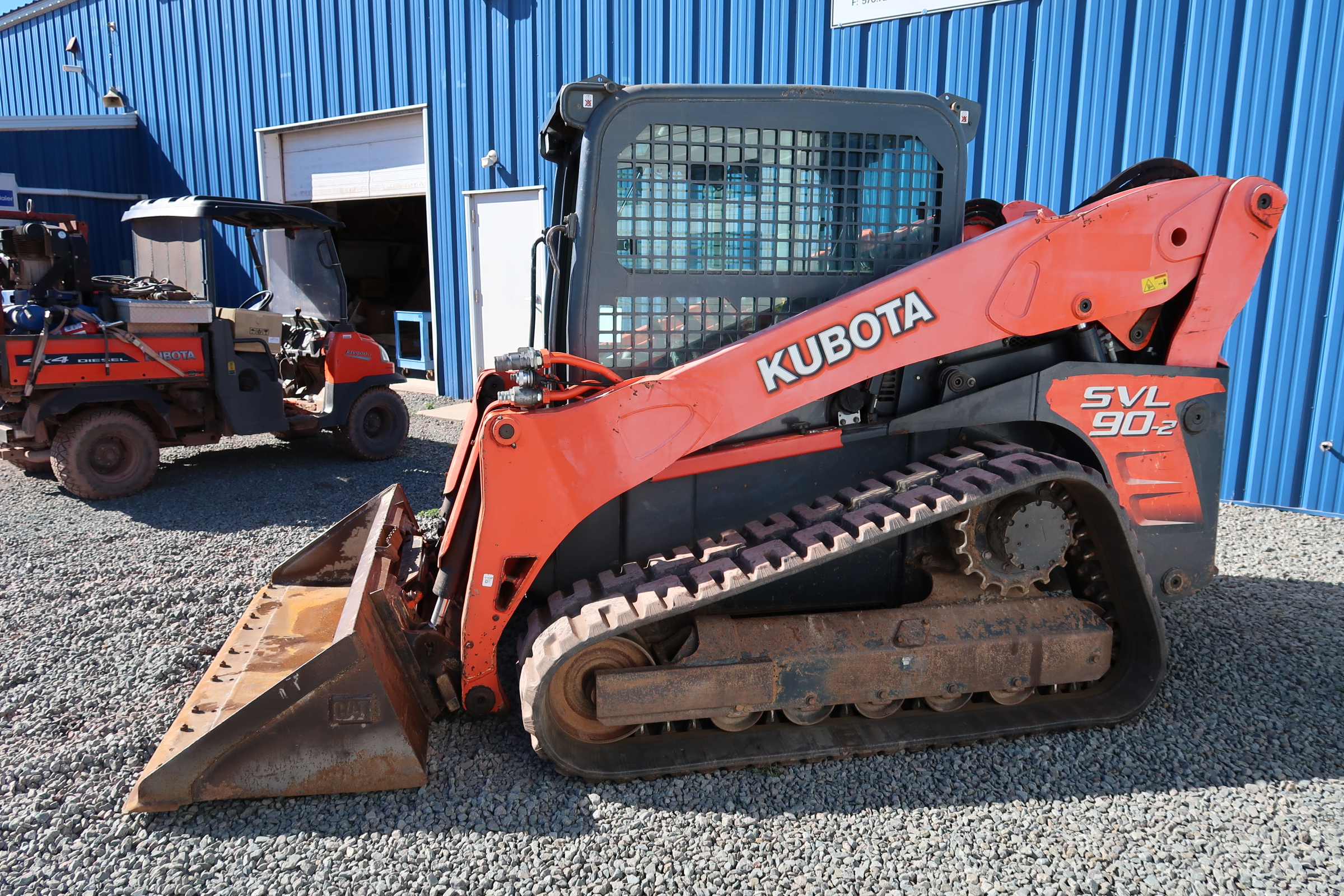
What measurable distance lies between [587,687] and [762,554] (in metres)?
0.81

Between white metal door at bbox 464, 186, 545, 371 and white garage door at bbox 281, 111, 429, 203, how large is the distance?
123 centimetres

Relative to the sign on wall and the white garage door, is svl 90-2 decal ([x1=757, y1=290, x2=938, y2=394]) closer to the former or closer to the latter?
the sign on wall

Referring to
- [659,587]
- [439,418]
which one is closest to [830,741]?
[659,587]

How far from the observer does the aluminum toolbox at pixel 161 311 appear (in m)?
6.85

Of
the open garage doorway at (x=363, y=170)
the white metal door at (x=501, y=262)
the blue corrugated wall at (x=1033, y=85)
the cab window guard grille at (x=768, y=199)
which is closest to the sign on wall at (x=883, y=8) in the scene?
the blue corrugated wall at (x=1033, y=85)

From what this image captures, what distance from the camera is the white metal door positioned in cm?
1059

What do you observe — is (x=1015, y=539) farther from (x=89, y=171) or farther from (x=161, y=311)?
(x=89, y=171)

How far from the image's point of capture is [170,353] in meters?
7.07

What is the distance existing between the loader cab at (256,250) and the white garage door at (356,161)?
327 cm

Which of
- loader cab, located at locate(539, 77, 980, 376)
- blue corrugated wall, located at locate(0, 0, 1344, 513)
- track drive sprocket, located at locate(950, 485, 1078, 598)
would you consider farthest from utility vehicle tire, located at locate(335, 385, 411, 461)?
track drive sprocket, located at locate(950, 485, 1078, 598)

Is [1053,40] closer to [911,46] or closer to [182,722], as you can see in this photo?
[911,46]

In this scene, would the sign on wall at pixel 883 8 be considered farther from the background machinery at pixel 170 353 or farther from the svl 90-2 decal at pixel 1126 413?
the background machinery at pixel 170 353

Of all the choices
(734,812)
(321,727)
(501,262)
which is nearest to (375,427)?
(501,262)

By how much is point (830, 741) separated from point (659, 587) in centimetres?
87
